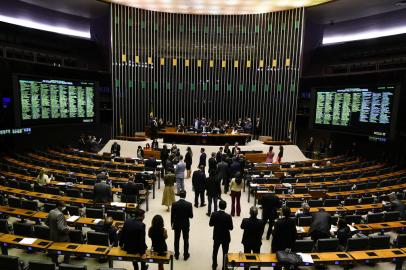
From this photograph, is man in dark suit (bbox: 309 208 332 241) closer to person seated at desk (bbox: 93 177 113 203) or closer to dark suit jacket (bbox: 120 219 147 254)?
dark suit jacket (bbox: 120 219 147 254)

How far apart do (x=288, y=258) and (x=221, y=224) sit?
1316mm

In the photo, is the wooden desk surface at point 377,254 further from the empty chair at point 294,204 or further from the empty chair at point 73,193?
the empty chair at point 73,193

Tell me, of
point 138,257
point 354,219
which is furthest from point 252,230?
point 354,219

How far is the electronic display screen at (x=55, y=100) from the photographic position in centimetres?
1362

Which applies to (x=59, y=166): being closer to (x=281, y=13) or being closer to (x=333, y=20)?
(x=281, y=13)

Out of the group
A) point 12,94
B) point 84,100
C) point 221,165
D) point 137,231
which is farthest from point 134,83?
point 137,231

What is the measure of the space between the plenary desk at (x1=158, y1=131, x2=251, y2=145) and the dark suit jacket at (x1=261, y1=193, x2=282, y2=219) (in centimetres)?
982

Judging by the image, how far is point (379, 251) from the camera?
5.27 meters

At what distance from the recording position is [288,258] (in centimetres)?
449

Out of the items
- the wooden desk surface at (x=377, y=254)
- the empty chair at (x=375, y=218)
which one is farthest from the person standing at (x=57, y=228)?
the empty chair at (x=375, y=218)

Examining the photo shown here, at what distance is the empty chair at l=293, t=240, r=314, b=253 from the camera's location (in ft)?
17.0

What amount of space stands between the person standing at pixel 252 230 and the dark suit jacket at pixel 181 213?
3.67 feet

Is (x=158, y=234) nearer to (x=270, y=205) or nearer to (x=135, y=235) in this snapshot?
(x=135, y=235)

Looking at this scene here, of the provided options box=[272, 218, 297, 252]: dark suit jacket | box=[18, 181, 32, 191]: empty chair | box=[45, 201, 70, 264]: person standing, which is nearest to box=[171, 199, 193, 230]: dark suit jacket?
box=[272, 218, 297, 252]: dark suit jacket
